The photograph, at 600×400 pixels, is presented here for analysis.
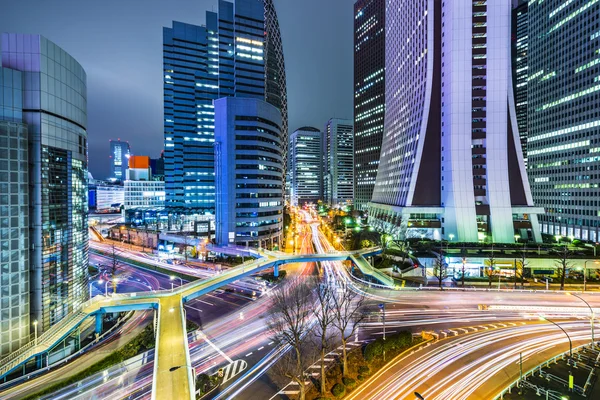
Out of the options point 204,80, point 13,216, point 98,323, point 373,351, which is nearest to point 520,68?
point 204,80

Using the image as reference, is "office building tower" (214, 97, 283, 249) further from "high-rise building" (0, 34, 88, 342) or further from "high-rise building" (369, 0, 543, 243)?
"high-rise building" (369, 0, 543, 243)

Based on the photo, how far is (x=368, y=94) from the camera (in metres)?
167

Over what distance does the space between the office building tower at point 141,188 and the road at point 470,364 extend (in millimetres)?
147576

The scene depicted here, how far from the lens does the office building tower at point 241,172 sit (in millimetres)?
74438

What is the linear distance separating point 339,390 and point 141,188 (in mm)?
160125

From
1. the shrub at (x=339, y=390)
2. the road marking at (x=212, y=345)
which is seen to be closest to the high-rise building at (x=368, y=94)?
the road marking at (x=212, y=345)

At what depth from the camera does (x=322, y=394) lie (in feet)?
77.9

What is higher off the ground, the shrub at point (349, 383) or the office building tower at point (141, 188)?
the office building tower at point (141, 188)

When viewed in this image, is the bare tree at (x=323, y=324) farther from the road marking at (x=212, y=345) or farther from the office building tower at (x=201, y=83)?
the office building tower at (x=201, y=83)

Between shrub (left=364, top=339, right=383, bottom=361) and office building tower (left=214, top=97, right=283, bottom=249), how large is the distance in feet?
166

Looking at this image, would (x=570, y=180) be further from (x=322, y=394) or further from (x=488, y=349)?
(x=322, y=394)

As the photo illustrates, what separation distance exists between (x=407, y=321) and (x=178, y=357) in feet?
94.5

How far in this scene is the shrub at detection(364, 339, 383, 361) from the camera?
28531 mm

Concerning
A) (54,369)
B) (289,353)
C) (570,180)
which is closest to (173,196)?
(54,369)
